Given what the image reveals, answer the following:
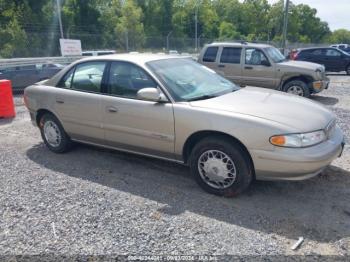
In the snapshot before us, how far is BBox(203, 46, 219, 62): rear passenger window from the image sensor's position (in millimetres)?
10789

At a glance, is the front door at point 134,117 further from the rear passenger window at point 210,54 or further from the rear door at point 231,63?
the rear passenger window at point 210,54

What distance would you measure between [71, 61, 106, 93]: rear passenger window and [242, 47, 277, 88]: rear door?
6.32 m

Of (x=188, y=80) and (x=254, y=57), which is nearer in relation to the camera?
(x=188, y=80)

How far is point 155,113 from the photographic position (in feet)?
13.8

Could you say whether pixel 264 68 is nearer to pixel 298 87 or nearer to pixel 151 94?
pixel 298 87

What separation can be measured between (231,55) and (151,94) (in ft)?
23.0

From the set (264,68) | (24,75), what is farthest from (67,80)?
(24,75)

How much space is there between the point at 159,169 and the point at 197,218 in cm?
141

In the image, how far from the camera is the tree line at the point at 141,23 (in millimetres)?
29250

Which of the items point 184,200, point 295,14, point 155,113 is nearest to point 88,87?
point 155,113

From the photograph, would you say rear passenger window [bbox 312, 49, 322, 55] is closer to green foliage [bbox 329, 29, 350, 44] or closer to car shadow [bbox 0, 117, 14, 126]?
car shadow [bbox 0, 117, 14, 126]

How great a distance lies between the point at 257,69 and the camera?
33.3 ft

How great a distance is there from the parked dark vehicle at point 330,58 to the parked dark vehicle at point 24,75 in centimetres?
1281

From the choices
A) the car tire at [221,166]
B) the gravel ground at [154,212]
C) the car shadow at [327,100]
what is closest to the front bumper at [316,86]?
the car shadow at [327,100]
